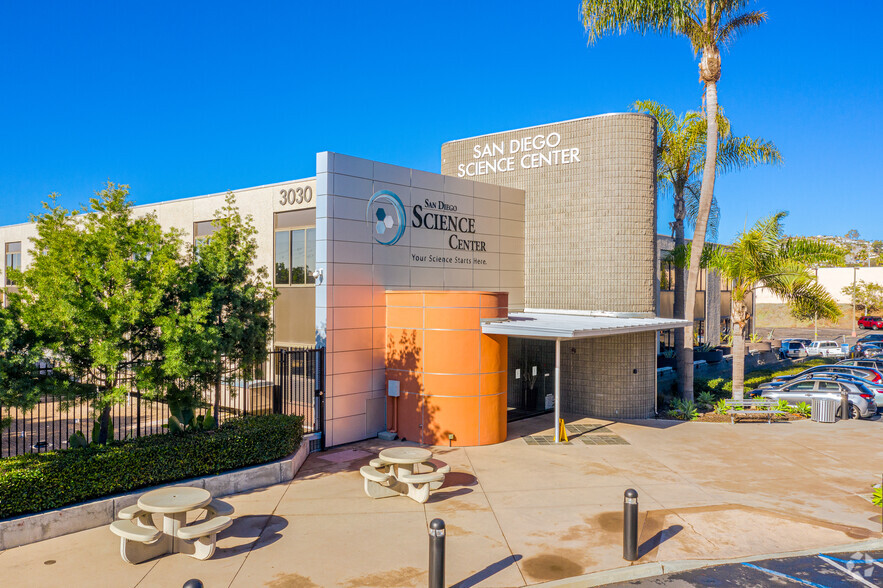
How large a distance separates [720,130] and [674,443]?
13.8 meters

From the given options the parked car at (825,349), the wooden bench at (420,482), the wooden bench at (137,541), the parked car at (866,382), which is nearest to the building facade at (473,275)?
the wooden bench at (420,482)

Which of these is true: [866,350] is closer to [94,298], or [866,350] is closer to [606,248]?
[606,248]

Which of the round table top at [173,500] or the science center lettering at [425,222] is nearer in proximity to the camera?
the round table top at [173,500]

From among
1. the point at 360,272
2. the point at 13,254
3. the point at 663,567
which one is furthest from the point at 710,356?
the point at 13,254

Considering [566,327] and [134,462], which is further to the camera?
[566,327]

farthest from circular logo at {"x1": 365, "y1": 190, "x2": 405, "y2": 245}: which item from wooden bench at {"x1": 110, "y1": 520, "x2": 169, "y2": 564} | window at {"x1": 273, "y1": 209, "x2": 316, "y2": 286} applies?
wooden bench at {"x1": 110, "y1": 520, "x2": 169, "y2": 564}

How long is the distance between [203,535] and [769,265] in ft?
69.0

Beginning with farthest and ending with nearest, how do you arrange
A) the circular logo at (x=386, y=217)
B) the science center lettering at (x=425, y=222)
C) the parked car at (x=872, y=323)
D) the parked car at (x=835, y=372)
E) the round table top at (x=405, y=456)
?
the parked car at (x=872, y=323) < the parked car at (x=835, y=372) < the science center lettering at (x=425, y=222) < the circular logo at (x=386, y=217) < the round table top at (x=405, y=456)

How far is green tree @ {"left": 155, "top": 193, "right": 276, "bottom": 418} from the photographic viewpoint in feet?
35.8

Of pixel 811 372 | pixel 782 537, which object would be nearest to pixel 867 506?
pixel 782 537

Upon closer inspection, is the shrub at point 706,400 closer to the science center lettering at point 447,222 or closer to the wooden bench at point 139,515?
the science center lettering at point 447,222

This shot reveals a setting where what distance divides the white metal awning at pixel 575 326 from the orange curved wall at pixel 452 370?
545 millimetres

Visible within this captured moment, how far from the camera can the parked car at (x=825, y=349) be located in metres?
43.0

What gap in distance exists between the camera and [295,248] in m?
20.1
